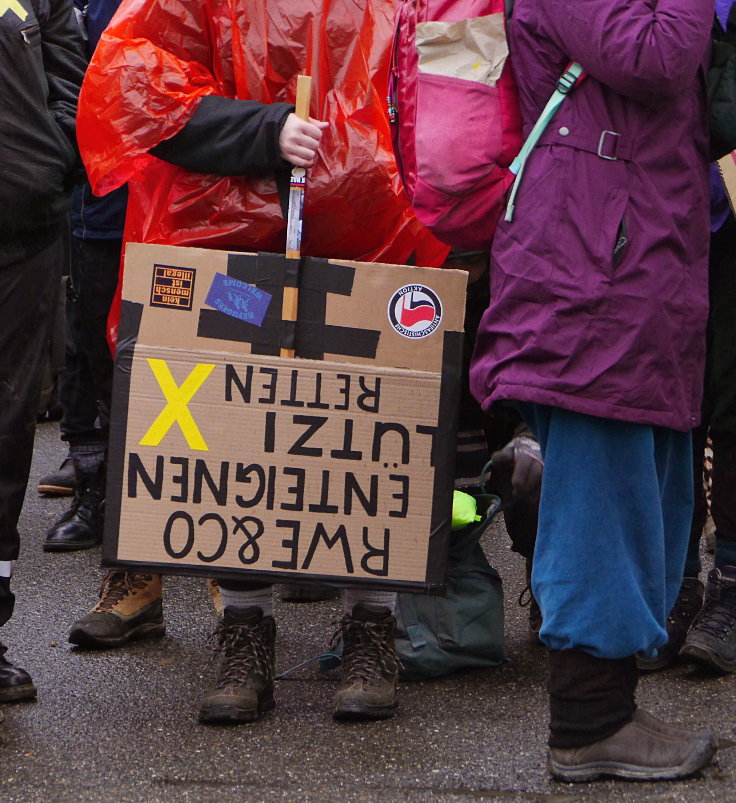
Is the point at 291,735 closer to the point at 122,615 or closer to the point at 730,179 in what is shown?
the point at 122,615

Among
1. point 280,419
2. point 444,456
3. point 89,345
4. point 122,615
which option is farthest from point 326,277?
point 89,345

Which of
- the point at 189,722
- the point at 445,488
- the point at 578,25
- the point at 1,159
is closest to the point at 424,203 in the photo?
the point at 578,25

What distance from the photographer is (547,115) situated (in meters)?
2.31

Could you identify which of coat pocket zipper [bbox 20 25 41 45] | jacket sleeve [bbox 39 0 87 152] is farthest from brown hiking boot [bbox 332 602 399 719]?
coat pocket zipper [bbox 20 25 41 45]

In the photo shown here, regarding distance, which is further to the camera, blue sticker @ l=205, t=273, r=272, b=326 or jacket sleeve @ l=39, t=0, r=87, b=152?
jacket sleeve @ l=39, t=0, r=87, b=152

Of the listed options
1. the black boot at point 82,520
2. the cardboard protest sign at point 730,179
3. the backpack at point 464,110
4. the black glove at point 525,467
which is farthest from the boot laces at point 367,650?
the black boot at point 82,520

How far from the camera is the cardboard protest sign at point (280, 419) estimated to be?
2.69 m

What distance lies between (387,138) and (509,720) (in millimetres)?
1327

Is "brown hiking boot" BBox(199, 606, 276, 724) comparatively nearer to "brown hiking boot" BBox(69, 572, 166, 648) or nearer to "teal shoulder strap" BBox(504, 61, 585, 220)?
"brown hiking boot" BBox(69, 572, 166, 648)

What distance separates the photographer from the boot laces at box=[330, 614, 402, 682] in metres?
2.92

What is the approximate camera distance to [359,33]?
2.81 m

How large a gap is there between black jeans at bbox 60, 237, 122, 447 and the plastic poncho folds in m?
1.47

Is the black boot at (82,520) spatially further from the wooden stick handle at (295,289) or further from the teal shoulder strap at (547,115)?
the teal shoulder strap at (547,115)

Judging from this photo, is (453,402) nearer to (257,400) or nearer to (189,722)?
(257,400)
